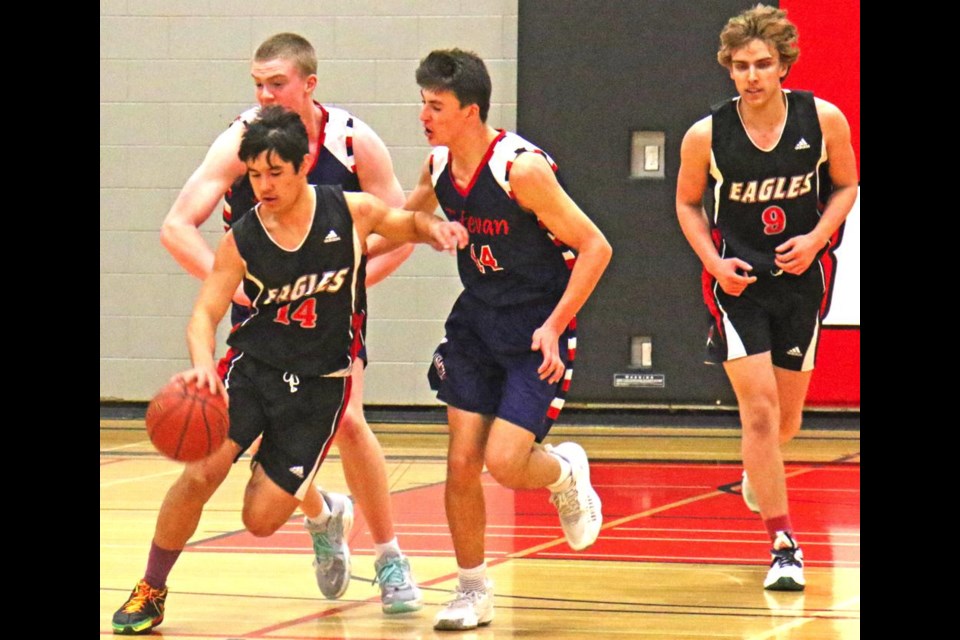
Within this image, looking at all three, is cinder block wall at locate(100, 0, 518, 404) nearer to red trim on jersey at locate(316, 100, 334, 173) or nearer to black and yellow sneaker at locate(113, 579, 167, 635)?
red trim on jersey at locate(316, 100, 334, 173)

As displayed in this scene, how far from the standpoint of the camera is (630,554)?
548 centimetres

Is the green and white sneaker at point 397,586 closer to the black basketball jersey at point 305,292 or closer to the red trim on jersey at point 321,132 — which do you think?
the black basketball jersey at point 305,292

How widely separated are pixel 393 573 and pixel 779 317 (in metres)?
1.67

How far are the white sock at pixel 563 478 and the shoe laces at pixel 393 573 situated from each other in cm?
55

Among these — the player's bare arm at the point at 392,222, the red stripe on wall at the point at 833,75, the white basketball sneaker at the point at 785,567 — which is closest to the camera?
the player's bare arm at the point at 392,222

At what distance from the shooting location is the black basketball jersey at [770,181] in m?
5.08

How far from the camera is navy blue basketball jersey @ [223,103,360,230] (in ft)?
15.9

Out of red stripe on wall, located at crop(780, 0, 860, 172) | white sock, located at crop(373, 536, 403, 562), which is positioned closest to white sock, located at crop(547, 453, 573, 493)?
white sock, located at crop(373, 536, 403, 562)

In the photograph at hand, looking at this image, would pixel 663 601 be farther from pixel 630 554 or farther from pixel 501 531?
pixel 501 531

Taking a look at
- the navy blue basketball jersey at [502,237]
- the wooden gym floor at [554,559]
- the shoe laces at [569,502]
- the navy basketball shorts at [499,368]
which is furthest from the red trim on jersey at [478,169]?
the wooden gym floor at [554,559]

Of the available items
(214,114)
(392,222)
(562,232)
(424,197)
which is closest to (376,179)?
(424,197)

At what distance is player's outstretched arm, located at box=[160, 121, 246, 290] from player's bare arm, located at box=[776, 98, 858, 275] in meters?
1.92

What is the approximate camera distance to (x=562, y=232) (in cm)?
433
